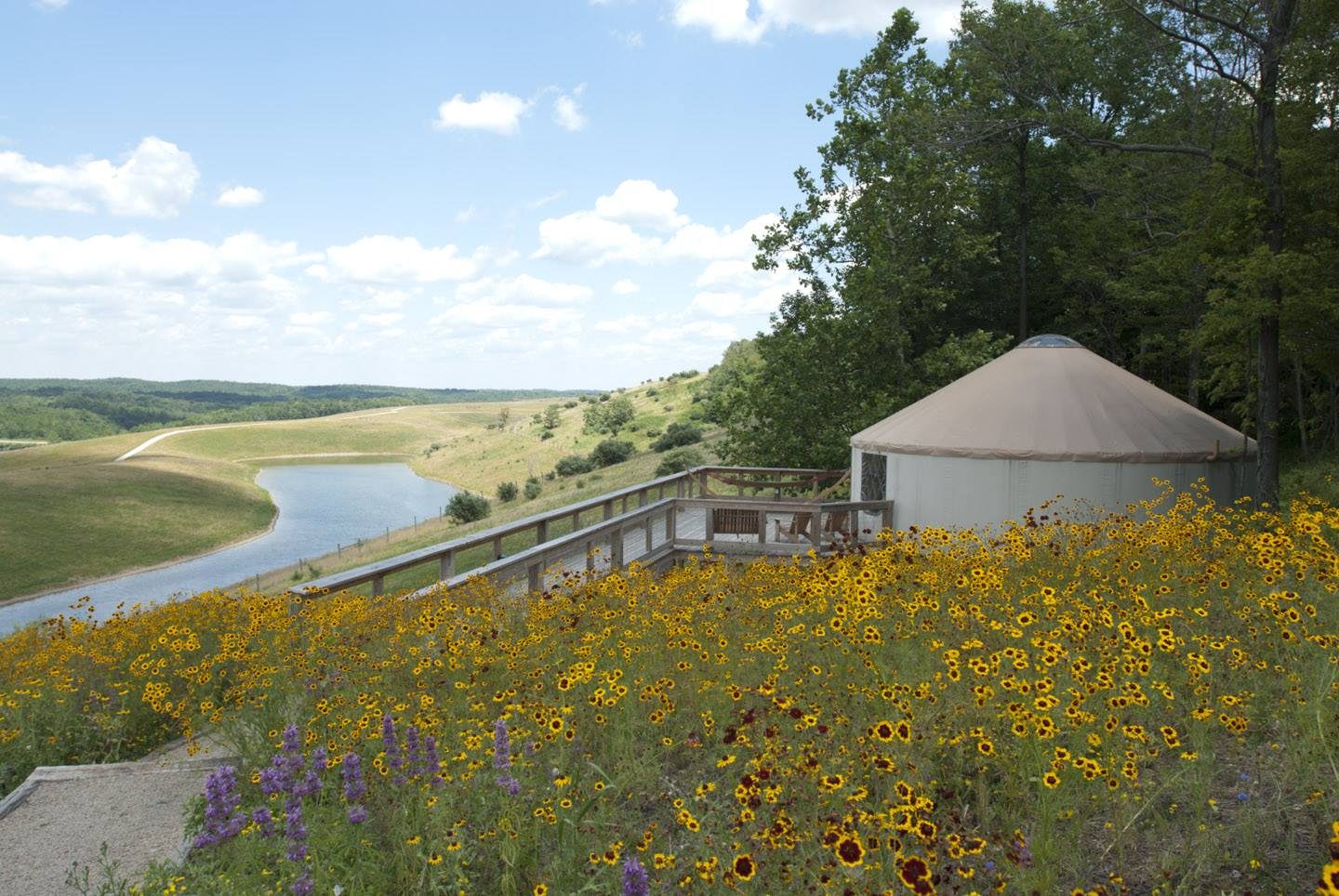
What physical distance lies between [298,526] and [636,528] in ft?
163

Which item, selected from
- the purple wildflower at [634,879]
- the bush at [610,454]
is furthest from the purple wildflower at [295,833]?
the bush at [610,454]

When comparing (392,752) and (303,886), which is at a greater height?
(392,752)

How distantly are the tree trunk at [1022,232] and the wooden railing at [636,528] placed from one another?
9.35 meters

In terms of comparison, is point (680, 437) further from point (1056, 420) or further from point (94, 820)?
point (94, 820)

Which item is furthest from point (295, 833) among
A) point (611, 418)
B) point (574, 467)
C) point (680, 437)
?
point (611, 418)

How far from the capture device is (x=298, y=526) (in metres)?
57.9

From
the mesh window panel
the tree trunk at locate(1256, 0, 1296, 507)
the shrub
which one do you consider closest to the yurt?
the tree trunk at locate(1256, 0, 1296, 507)

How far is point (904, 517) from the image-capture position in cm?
1390

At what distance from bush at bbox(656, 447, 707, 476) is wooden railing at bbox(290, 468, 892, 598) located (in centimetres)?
1125

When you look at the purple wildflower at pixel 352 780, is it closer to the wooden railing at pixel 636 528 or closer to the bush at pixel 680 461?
the wooden railing at pixel 636 528

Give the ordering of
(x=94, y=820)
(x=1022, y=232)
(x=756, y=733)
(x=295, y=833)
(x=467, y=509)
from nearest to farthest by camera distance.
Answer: (x=295, y=833)
(x=756, y=733)
(x=94, y=820)
(x=1022, y=232)
(x=467, y=509)

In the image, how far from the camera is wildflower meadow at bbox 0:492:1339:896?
2.91 m

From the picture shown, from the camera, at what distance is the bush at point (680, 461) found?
3069cm

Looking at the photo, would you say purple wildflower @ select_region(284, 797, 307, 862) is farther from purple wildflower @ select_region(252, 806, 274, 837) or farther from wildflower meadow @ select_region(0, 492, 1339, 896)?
purple wildflower @ select_region(252, 806, 274, 837)
